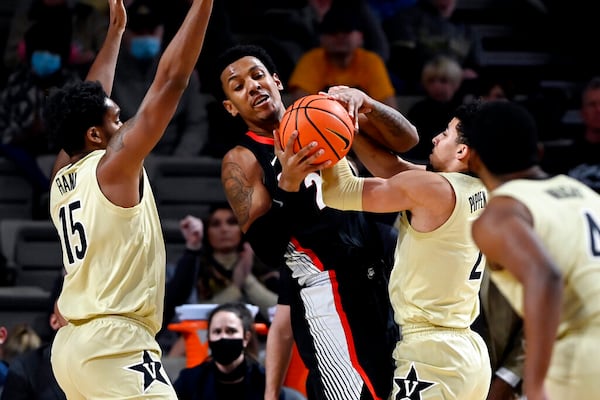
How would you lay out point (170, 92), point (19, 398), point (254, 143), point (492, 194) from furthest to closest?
point (19, 398)
point (254, 143)
point (170, 92)
point (492, 194)

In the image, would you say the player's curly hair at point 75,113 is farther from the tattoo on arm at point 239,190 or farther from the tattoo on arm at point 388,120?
the tattoo on arm at point 388,120

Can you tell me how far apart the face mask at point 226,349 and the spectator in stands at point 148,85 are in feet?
10.4

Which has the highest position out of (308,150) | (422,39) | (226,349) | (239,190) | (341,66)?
(422,39)

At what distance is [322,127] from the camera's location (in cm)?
470

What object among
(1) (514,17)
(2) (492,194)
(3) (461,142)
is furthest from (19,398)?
(1) (514,17)

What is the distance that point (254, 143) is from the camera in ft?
17.6

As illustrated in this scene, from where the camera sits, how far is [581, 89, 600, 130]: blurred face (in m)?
9.18

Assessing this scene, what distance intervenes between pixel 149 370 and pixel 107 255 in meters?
0.48

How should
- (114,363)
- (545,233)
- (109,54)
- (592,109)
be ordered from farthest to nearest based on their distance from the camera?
(592,109), (109,54), (114,363), (545,233)

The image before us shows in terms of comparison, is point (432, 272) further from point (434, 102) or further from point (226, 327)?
point (434, 102)

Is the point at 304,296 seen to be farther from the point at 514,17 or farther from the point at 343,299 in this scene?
the point at 514,17

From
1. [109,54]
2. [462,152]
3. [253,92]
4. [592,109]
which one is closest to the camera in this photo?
[462,152]

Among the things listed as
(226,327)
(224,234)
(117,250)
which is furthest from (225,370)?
(117,250)

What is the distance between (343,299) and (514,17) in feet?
23.2
